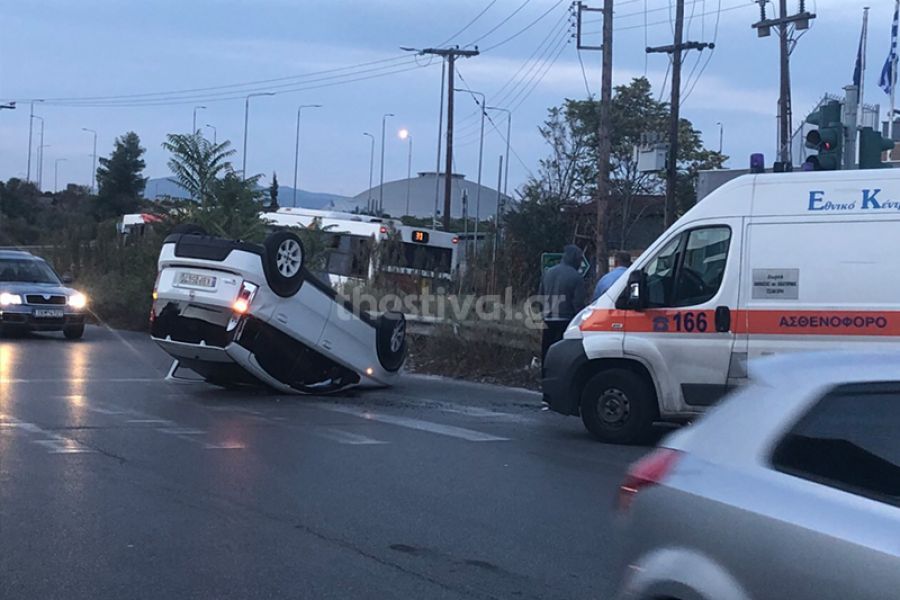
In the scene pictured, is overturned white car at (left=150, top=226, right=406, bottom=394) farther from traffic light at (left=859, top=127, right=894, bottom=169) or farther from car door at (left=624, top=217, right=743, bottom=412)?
traffic light at (left=859, top=127, right=894, bottom=169)

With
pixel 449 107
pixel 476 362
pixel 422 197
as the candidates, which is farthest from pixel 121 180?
pixel 476 362

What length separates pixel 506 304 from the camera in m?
19.0

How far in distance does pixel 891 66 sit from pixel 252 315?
95.2 ft

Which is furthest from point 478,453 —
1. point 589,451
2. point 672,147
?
point 672,147

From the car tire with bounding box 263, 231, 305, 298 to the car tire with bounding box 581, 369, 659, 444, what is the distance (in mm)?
4094

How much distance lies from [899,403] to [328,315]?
11.1m

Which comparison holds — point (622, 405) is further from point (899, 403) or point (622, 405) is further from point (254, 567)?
point (899, 403)

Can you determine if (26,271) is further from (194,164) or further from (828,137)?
(828,137)

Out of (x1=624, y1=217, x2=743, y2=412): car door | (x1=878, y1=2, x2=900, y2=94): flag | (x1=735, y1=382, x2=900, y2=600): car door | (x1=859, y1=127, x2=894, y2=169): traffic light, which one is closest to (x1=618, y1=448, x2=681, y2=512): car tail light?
(x1=735, y1=382, x2=900, y2=600): car door

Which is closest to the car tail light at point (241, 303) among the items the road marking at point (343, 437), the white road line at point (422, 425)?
the white road line at point (422, 425)

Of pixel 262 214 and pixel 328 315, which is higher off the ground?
pixel 262 214

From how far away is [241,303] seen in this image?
44.5 ft

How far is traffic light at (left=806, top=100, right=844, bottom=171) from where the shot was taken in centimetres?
1433

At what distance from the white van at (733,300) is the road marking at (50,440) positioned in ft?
15.1
